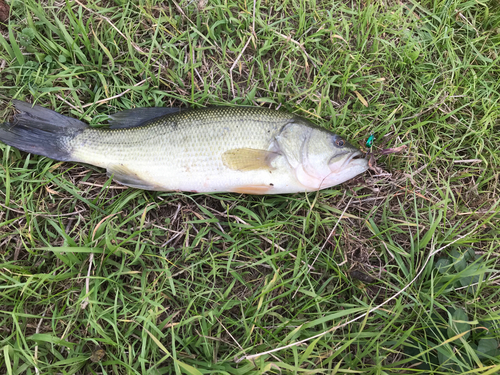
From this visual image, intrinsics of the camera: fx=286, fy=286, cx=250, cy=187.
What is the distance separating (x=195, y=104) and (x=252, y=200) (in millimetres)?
1221

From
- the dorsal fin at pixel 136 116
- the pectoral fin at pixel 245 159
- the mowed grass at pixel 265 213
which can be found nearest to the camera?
the mowed grass at pixel 265 213

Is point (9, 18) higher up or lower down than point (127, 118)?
higher up

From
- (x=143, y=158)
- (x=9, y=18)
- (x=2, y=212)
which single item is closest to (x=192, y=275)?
(x=143, y=158)

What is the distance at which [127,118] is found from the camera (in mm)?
3025

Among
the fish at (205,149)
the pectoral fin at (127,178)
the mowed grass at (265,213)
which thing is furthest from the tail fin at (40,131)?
the pectoral fin at (127,178)

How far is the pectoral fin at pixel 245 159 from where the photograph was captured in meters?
2.77

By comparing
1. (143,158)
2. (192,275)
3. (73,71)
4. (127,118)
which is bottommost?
(192,275)

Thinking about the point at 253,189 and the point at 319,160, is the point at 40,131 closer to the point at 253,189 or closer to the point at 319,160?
the point at 253,189

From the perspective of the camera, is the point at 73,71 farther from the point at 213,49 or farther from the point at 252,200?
the point at 252,200

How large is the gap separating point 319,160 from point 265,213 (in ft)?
2.54

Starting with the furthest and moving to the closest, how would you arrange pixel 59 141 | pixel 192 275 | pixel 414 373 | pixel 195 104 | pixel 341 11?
pixel 341 11, pixel 195 104, pixel 59 141, pixel 192 275, pixel 414 373

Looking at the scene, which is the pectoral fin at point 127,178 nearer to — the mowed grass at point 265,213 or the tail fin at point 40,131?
the mowed grass at point 265,213

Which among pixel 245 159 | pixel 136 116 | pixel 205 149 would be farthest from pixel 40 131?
pixel 245 159

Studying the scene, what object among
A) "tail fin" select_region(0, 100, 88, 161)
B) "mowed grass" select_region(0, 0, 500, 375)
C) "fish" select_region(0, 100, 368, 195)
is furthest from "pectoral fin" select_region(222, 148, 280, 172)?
"tail fin" select_region(0, 100, 88, 161)
